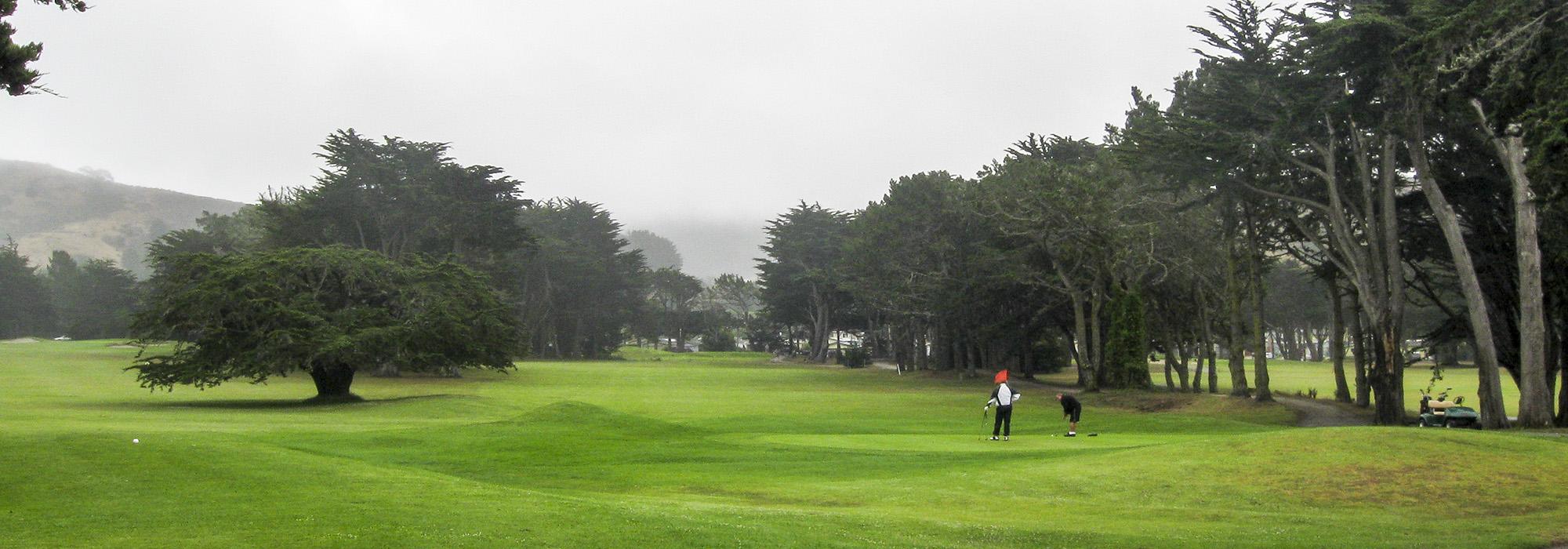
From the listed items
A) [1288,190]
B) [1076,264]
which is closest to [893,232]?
[1076,264]

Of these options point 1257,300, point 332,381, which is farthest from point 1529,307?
point 332,381

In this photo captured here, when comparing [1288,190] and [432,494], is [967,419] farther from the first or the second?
[432,494]

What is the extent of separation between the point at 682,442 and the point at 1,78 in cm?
1574

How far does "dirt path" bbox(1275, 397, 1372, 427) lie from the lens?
40.0 metres

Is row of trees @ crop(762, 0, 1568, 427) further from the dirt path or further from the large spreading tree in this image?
the large spreading tree

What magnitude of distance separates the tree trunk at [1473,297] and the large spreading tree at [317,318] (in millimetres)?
34877

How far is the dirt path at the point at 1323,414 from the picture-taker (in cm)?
4003

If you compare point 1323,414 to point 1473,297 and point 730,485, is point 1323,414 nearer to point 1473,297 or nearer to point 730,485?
point 1473,297

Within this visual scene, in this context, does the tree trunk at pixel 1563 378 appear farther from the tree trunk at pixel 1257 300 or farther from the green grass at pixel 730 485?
the green grass at pixel 730 485

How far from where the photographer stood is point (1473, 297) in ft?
108

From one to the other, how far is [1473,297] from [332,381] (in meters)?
40.7

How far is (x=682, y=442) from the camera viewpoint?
26.6 m

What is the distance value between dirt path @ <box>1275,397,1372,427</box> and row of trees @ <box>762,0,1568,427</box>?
1.64m

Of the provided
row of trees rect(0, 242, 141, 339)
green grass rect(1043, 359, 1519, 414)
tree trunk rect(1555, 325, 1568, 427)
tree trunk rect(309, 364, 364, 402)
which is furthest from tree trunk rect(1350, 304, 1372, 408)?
row of trees rect(0, 242, 141, 339)
